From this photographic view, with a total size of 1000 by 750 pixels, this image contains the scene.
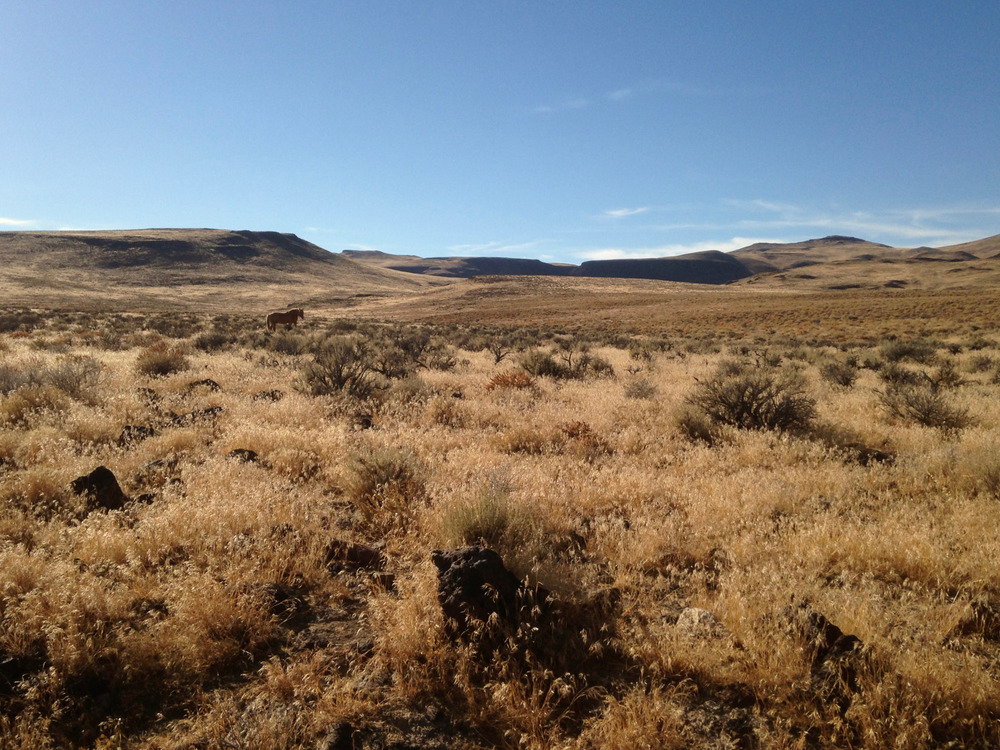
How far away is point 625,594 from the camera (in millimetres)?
3312

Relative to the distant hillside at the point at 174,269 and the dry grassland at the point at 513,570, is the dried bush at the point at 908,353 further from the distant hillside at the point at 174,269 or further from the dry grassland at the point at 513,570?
the distant hillside at the point at 174,269

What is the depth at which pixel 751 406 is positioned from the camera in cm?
777

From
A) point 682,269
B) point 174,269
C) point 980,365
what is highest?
point 682,269

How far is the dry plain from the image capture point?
7.61 feet

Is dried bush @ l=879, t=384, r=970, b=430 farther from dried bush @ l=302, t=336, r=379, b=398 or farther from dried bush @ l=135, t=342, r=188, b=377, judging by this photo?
dried bush @ l=135, t=342, r=188, b=377

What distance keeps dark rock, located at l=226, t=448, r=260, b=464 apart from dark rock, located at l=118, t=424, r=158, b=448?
127 centimetres

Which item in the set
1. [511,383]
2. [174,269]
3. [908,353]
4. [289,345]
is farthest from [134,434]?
[174,269]

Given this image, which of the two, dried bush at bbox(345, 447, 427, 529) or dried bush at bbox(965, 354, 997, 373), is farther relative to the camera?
dried bush at bbox(965, 354, 997, 373)

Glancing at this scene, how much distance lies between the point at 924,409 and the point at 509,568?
303 inches

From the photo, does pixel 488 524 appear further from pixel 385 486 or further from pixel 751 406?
pixel 751 406

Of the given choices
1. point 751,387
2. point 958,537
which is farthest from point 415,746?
point 751,387

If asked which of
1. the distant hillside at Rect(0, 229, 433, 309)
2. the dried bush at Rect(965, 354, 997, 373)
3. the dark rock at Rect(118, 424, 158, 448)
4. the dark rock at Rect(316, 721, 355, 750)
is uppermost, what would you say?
the distant hillside at Rect(0, 229, 433, 309)

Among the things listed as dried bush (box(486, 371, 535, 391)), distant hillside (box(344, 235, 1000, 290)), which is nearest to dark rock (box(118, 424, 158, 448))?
dried bush (box(486, 371, 535, 391))

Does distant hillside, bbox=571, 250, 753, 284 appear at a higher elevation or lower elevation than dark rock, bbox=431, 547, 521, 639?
higher
